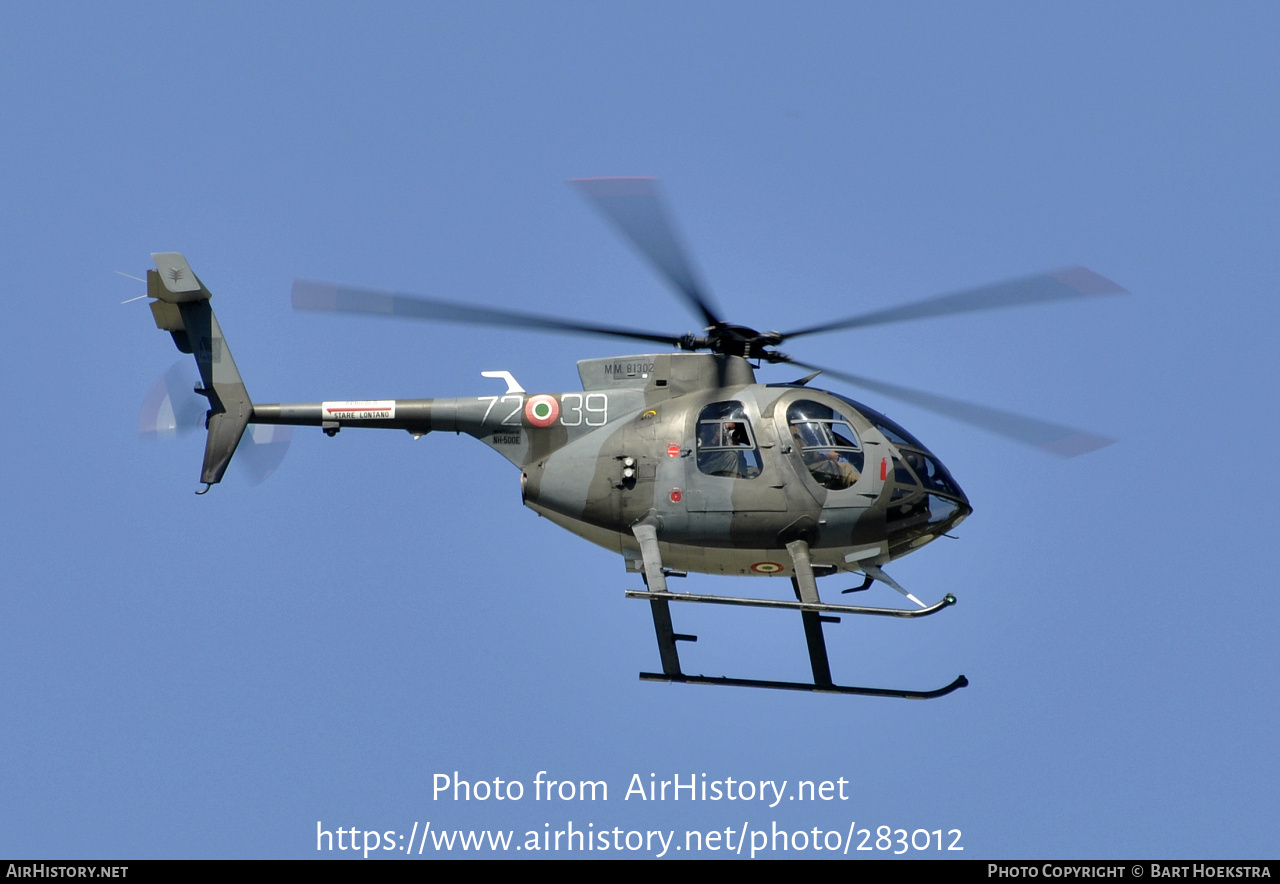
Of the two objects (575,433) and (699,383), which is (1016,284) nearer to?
(699,383)

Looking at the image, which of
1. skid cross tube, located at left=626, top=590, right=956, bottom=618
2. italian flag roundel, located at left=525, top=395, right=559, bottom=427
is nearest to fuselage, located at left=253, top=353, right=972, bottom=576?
italian flag roundel, located at left=525, top=395, right=559, bottom=427

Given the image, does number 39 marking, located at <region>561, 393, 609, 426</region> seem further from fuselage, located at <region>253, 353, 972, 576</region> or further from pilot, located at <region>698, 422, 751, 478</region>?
pilot, located at <region>698, 422, 751, 478</region>

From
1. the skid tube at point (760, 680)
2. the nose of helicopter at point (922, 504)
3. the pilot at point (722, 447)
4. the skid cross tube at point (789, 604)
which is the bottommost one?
the skid tube at point (760, 680)

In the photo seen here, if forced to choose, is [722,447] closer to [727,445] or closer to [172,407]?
[727,445]

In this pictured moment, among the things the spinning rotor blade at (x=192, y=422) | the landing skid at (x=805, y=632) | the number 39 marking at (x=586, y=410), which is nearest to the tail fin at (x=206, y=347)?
the spinning rotor blade at (x=192, y=422)

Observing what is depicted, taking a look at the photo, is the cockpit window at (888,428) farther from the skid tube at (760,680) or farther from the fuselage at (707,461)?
the skid tube at (760,680)

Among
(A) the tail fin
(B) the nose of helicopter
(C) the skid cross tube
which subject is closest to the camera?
(C) the skid cross tube

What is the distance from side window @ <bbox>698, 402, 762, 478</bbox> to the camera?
1468 cm

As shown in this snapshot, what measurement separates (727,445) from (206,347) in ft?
19.5

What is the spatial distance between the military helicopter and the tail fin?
0.75 metres

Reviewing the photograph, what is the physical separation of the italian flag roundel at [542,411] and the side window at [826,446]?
2.45 metres

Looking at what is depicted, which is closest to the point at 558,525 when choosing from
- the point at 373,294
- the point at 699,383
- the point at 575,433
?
the point at 575,433

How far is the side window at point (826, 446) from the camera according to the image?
14.6m
